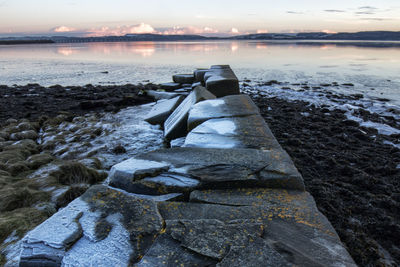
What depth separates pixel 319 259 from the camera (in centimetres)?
145

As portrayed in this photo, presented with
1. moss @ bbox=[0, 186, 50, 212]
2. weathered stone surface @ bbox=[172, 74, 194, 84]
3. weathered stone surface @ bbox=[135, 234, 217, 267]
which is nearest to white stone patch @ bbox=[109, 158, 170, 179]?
weathered stone surface @ bbox=[135, 234, 217, 267]

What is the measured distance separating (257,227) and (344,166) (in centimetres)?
314

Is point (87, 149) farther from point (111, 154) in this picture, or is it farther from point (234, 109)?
point (234, 109)

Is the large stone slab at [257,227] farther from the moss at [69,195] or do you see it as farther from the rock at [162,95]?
the rock at [162,95]

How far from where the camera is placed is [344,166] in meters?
4.12

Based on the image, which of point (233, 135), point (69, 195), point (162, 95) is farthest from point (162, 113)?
point (69, 195)

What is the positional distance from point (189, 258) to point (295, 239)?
662mm


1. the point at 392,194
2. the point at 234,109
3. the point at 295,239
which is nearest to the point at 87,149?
the point at 234,109

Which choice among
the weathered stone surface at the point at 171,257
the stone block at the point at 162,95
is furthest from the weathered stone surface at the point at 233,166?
the stone block at the point at 162,95

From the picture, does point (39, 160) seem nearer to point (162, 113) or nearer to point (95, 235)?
point (162, 113)

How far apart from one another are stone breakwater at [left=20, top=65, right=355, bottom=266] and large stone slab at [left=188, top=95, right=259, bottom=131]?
125 centimetres

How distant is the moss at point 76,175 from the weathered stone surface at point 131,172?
134 centimetres

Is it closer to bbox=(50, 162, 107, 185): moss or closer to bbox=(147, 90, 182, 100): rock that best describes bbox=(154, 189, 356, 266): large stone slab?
bbox=(50, 162, 107, 185): moss

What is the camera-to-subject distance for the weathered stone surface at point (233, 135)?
3082 millimetres
